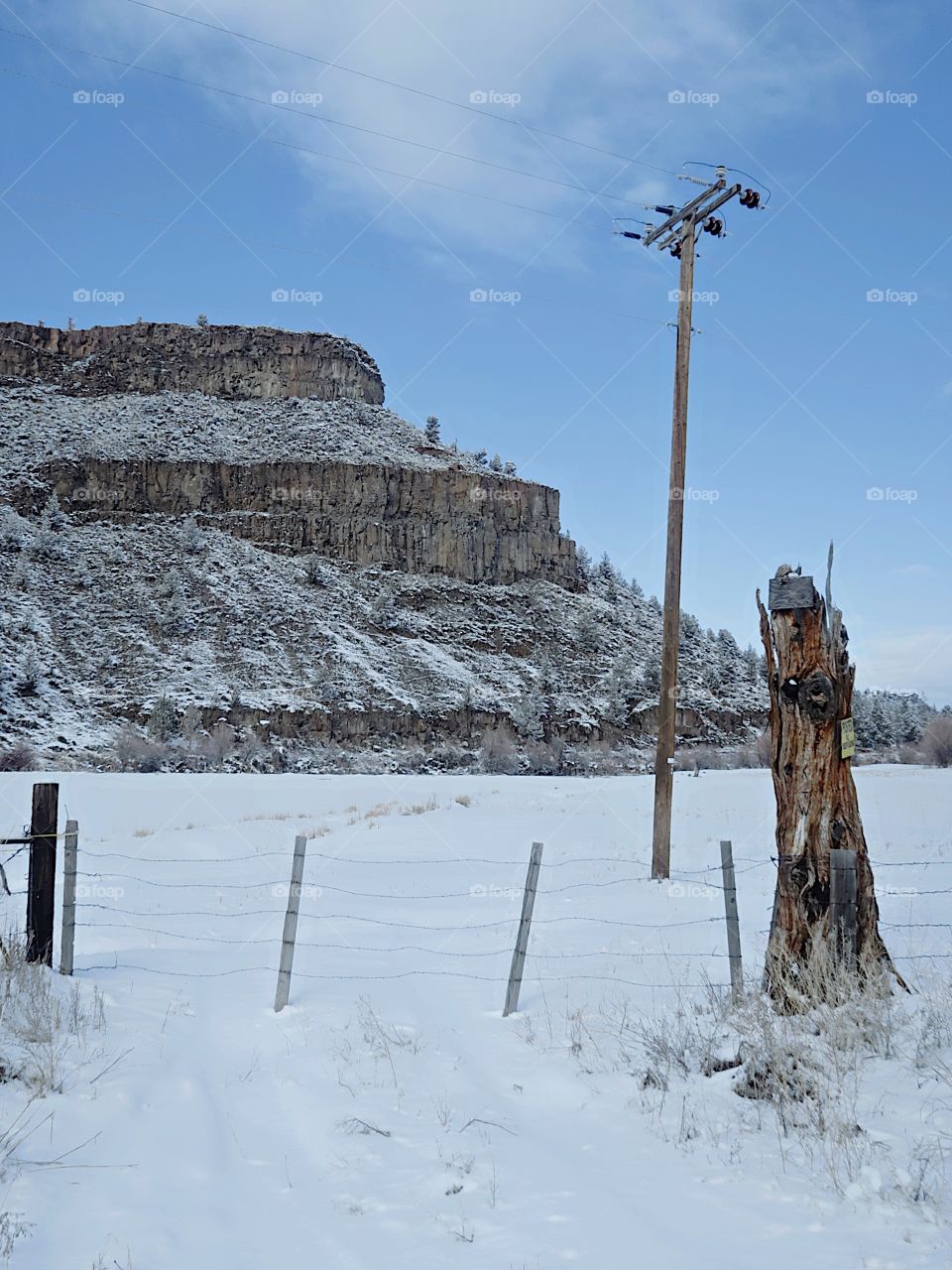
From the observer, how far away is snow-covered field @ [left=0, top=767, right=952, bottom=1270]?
370 centimetres

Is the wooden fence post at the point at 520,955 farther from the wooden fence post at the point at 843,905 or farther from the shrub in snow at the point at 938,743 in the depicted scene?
the shrub in snow at the point at 938,743

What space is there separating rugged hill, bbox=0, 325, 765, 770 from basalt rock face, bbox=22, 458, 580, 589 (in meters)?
0.17

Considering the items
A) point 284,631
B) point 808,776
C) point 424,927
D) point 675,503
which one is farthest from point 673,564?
point 284,631

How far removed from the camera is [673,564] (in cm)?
1265

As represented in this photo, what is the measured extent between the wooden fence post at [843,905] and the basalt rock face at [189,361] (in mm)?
90394

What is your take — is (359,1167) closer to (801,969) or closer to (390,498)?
(801,969)

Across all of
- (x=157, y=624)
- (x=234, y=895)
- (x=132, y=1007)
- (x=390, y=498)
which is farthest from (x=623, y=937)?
(x=390, y=498)

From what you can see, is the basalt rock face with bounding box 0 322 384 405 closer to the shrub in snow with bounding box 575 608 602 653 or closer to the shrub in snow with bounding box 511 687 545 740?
the shrub in snow with bounding box 575 608 602 653

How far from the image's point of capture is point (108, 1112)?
16.3 ft

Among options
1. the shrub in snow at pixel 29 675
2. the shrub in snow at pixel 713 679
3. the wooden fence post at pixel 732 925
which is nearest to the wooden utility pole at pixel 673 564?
the wooden fence post at pixel 732 925

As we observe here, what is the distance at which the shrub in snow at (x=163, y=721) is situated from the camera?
43.5 meters

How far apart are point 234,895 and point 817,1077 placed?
33.0ft

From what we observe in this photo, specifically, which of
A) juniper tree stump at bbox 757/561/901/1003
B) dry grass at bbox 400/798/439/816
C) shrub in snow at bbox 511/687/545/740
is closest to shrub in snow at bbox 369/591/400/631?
shrub in snow at bbox 511/687/545/740

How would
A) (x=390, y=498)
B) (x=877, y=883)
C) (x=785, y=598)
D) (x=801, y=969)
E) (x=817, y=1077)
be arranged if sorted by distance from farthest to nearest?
(x=390, y=498)
(x=877, y=883)
(x=785, y=598)
(x=801, y=969)
(x=817, y=1077)
